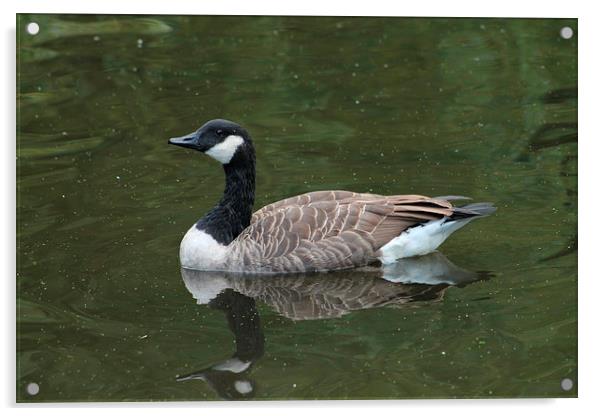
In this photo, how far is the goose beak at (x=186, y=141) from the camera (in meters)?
10.7

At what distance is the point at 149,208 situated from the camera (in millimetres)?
11375

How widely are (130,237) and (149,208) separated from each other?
1.16 ft

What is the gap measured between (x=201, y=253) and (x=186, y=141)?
2.98 feet

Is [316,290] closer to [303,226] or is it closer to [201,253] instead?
[303,226]

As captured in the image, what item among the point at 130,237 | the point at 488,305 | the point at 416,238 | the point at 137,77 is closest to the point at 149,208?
the point at 130,237

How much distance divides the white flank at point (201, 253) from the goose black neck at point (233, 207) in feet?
0.26

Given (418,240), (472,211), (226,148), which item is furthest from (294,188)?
(472,211)

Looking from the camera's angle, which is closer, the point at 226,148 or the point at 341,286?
the point at 341,286

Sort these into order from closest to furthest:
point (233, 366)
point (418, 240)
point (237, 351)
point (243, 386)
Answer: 1. point (243, 386)
2. point (233, 366)
3. point (237, 351)
4. point (418, 240)

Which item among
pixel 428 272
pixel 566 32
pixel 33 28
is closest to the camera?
pixel 33 28

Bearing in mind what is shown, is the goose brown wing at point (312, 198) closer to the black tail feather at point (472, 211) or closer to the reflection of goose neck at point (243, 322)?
the black tail feather at point (472, 211)

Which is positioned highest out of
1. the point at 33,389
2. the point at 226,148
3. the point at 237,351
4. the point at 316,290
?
the point at 226,148

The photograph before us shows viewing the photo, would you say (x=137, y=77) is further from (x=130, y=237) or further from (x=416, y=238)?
(x=416, y=238)

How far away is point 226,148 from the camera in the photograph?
11070 mm
